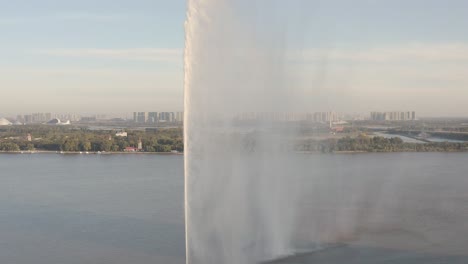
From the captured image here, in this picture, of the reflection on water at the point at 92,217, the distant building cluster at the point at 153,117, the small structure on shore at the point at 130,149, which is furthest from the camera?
the distant building cluster at the point at 153,117

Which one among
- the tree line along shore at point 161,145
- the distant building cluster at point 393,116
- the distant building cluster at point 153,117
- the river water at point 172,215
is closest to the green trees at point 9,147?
the tree line along shore at point 161,145

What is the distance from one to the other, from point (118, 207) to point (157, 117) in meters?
81.5

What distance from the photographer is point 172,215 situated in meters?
11.1

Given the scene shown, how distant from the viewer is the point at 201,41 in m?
6.89

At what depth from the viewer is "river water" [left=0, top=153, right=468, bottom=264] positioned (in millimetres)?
8500

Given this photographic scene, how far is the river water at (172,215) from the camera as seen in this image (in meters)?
8.50

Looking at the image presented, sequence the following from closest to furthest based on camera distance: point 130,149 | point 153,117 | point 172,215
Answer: point 172,215
point 130,149
point 153,117

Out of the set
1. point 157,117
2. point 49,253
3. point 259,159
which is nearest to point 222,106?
point 259,159

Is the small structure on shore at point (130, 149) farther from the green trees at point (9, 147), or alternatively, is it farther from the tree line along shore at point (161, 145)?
the green trees at point (9, 147)

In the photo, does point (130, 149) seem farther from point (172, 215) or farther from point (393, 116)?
point (393, 116)

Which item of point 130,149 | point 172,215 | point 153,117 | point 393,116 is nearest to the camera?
point 172,215

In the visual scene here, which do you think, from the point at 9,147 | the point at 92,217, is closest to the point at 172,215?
the point at 92,217

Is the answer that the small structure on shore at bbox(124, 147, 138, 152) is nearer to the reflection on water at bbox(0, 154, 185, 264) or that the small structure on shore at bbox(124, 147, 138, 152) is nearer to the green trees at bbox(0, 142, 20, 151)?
the green trees at bbox(0, 142, 20, 151)

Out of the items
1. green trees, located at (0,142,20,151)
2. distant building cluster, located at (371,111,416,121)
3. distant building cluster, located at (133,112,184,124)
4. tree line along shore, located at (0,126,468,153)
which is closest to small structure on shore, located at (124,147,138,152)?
tree line along shore, located at (0,126,468,153)
